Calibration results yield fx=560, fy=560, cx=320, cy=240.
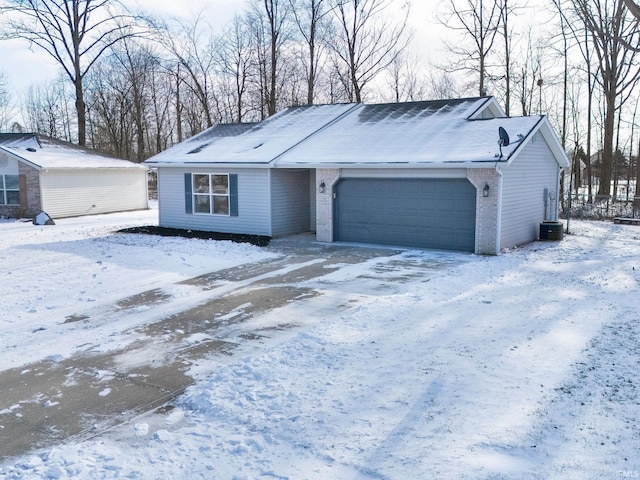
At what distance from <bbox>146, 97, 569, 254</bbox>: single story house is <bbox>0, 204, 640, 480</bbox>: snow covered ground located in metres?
3.07

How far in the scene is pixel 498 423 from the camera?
4812mm

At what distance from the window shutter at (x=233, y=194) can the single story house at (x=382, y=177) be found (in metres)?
0.03

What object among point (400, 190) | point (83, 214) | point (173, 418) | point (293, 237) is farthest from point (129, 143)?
point (173, 418)

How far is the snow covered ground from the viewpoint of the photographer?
4.27m

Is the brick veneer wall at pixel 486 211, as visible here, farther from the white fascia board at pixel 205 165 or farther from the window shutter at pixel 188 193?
the window shutter at pixel 188 193

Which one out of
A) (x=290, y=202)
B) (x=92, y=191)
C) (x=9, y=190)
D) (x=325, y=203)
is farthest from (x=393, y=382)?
(x=9, y=190)

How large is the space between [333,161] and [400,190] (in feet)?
6.69

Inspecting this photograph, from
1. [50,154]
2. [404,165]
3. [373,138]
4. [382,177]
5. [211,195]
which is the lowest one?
[211,195]

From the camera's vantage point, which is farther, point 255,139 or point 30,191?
point 30,191

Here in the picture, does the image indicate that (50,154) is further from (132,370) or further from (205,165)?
(132,370)

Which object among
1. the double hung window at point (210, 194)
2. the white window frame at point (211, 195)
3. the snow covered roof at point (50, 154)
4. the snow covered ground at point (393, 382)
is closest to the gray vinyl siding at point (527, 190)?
the snow covered ground at point (393, 382)

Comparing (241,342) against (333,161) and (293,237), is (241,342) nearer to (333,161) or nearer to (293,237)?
(333,161)

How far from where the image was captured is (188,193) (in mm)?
18906

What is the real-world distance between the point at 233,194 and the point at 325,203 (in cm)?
332
